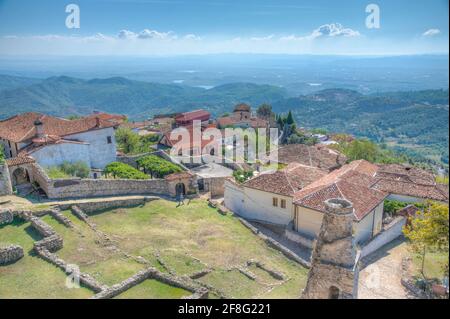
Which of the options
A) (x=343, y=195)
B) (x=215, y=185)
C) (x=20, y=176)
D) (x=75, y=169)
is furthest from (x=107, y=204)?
(x=343, y=195)

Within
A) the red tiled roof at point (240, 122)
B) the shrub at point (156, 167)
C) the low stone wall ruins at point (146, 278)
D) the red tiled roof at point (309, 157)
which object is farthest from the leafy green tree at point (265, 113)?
the low stone wall ruins at point (146, 278)

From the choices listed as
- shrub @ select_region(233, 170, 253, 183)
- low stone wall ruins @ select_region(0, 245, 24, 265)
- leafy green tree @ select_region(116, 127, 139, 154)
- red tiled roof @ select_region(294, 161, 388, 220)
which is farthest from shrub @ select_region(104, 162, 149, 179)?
low stone wall ruins @ select_region(0, 245, 24, 265)

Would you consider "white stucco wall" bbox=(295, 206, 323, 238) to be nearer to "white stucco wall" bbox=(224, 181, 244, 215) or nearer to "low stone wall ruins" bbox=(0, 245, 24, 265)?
"white stucco wall" bbox=(224, 181, 244, 215)

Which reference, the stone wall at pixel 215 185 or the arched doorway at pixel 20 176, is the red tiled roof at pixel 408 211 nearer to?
the stone wall at pixel 215 185

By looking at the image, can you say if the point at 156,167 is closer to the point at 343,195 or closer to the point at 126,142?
the point at 126,142
